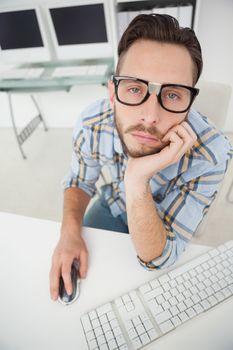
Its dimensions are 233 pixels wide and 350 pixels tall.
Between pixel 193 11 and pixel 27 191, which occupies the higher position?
pixel 193 11

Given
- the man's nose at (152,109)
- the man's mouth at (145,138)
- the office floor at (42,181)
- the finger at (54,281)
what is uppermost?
the man's nose at (152,109)

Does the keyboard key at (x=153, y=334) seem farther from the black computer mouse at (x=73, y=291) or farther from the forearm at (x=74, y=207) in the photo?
the forearm at (x=74, y=207)

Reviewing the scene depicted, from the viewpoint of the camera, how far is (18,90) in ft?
7.22

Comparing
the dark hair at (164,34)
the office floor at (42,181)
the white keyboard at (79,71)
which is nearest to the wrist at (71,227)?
the dark hair at (164,34)

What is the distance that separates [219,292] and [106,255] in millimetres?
332

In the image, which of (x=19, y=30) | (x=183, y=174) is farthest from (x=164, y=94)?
(x=19, y=30)

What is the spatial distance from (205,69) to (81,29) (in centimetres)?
115

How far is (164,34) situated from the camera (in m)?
0.69

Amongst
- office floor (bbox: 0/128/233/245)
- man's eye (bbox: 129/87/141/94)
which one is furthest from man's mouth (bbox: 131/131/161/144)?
office floor (bbox: 0/128/233/245)

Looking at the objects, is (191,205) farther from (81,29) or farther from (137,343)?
(81,29)

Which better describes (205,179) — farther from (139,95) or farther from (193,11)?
(193,11)

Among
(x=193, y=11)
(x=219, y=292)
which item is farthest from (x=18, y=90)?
(x=219, y=292)

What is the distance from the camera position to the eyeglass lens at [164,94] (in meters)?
0.69

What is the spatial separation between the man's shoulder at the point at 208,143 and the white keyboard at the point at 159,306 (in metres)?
0.32
